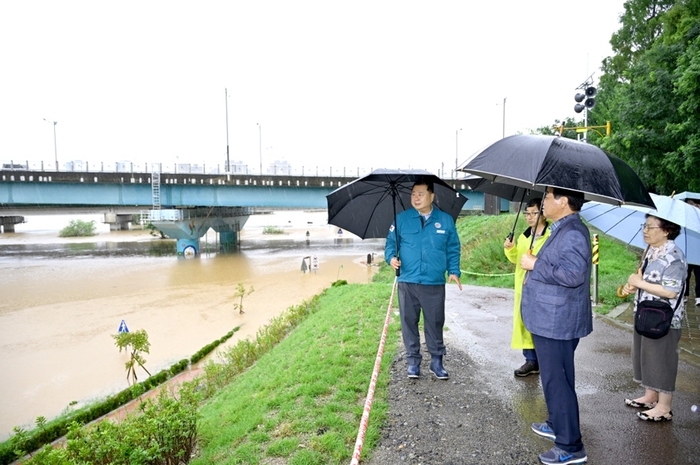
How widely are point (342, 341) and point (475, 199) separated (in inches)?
1204

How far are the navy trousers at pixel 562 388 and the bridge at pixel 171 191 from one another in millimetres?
28329

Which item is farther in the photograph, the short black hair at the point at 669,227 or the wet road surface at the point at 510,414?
the short black hair at the point at 669,227

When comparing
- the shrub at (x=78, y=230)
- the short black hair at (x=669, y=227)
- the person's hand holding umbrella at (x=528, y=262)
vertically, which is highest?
the short black hair at (x=669, y=227)

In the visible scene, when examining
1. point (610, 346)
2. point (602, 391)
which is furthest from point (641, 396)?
point (610, 346)

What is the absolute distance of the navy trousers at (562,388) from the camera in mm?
3254

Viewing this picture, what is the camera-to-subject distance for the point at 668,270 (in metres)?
3.81

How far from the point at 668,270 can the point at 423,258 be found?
83.7 inches

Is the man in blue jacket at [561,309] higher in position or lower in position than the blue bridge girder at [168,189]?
lower

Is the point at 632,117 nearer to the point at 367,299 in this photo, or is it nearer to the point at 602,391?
the point at 367,299

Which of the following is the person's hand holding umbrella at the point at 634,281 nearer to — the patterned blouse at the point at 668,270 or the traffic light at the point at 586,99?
the patterned blouse at the point at 668,270

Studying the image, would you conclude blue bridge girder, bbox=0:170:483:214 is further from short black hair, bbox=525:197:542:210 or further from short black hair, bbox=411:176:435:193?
short black hair, bbox=411:176:435:193

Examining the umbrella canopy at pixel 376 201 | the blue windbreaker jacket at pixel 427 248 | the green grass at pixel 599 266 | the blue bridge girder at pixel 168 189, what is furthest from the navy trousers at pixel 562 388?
the blue bridge girder at pixel 168 189

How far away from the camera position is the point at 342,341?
7027 millimetres

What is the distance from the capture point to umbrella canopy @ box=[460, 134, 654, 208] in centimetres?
310
